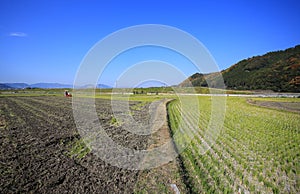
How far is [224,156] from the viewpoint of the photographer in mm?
7730

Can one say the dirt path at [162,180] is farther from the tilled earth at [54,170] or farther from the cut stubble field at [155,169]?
the tilled earth at [54,170]

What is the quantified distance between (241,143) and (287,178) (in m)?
3.72

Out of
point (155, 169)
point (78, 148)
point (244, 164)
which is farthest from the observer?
point (78, 148)

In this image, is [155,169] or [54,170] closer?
[54,170]

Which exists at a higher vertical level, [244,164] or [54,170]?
[244,164]

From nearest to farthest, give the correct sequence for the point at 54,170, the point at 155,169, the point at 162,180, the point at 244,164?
the point at 162,180 → the point at 54,170 → the point at 155,169 → the point at 244,164

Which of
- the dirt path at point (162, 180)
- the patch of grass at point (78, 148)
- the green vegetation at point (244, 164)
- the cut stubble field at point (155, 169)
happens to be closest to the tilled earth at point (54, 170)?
the cut stubble field at point (155, 169)

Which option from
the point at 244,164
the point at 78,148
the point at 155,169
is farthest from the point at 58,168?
the point at 244,164

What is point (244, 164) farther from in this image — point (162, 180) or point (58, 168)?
point (58, 168)

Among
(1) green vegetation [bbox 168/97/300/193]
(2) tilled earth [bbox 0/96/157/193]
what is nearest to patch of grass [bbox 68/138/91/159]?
(2) tilled earth [bbox 0/96/157/193]

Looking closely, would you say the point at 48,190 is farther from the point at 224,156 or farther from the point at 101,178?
the point at 224,156

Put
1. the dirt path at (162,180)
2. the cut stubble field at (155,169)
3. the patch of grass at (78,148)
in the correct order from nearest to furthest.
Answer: the dirt path at (162,180)
the cut stubble field at (155,169)
the patch of grass at (78,148)

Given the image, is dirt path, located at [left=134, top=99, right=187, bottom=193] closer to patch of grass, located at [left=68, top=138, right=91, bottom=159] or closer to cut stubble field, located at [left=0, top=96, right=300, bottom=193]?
cut stubble field, located at [left=0, top=96, right=300, bottom=193]

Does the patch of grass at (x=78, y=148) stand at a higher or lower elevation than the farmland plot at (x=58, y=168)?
lower
